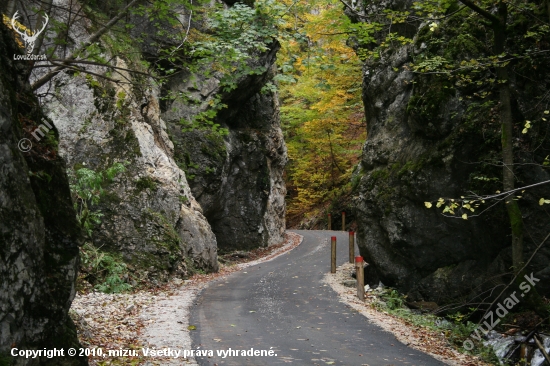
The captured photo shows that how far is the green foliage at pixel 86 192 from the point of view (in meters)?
11.0

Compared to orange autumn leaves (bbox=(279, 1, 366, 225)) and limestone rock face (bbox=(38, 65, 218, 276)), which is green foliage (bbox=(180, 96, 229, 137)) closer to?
limestone rock face (bbox=(38, 65, 218, 276))

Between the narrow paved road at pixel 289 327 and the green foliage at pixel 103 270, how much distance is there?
2.05 m

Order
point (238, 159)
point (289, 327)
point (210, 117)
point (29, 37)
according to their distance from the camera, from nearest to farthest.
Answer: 1. point (29, 37)
2. point (289, 327)
3. point (210, 117)
4. point (238, 159)

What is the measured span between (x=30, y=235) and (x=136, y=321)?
4271 millimetres

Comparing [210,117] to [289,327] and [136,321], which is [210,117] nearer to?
[136,321]

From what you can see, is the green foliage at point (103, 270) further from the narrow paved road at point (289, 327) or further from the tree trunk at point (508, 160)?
the tree trunk at point (508, 160)

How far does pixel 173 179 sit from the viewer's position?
612 inches

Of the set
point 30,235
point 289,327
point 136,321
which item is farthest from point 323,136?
point 30,235

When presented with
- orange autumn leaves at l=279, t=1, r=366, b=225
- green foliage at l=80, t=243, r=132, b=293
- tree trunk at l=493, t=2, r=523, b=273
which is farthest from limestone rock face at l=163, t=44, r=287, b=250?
tree trunk at l=493, t=2, r=523, b=273

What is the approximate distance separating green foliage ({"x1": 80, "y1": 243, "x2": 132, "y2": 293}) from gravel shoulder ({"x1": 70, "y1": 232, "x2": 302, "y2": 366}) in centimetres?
Answer: 36

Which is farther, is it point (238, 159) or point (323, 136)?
point (323, 136)

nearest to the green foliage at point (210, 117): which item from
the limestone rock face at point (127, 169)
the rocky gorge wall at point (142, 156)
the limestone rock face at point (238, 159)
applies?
the rocky gorge wall at point (142, 156)

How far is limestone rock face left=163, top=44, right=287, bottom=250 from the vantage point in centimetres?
2150

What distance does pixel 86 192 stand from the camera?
11.1m
